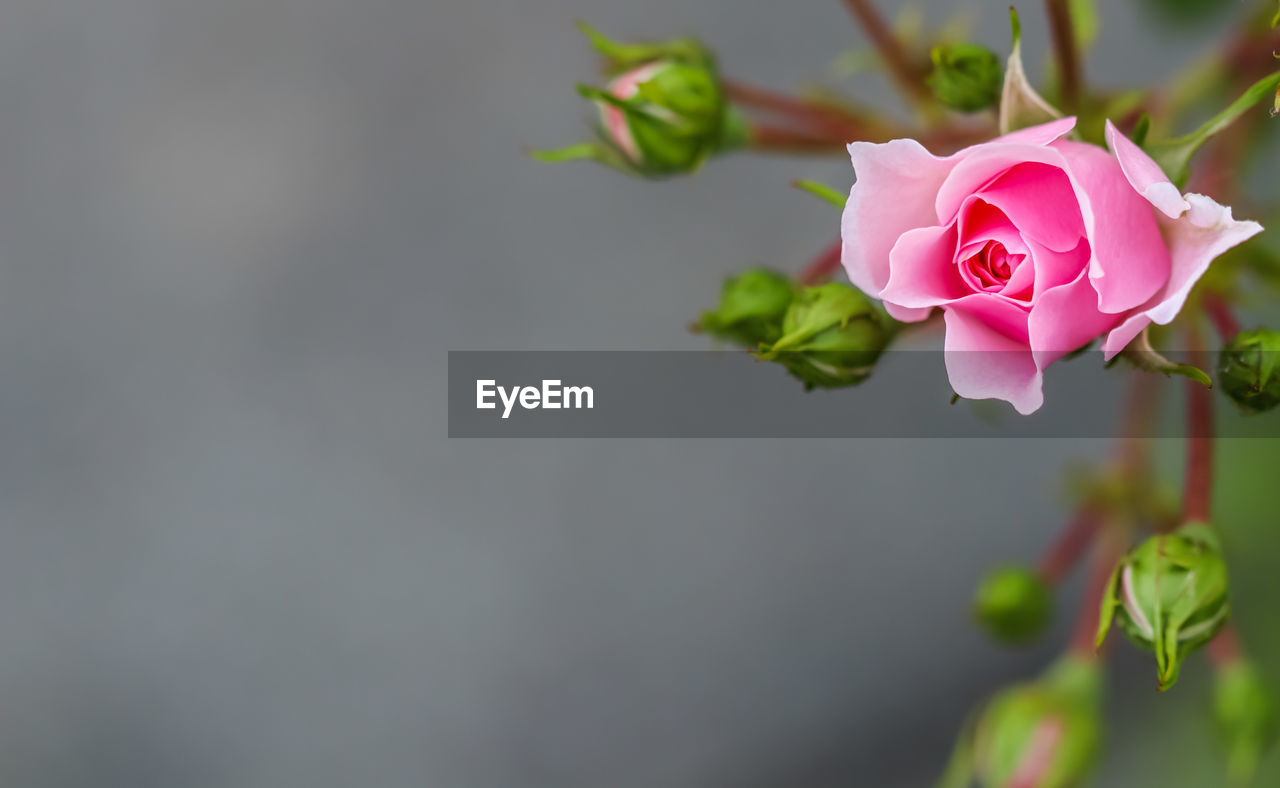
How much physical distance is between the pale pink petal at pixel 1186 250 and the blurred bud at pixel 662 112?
0.73ft

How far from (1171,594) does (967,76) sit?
7.7 inches

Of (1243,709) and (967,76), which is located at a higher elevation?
(967,76)

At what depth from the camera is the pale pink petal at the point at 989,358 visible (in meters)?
0.32

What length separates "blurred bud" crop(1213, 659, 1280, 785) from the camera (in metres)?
0.54

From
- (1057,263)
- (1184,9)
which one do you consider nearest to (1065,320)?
(1057,263)

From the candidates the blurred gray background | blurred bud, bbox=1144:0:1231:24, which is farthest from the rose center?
the blurred gray background

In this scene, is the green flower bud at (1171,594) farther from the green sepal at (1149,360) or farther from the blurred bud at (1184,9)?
the blurred bud at (1184,9)

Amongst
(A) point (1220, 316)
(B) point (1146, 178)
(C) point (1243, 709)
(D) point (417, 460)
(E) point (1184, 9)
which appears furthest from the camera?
(D) point (417, 460)

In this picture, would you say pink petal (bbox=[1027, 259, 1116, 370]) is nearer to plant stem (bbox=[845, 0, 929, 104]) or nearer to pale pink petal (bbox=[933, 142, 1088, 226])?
pale pink petal (bbox=[933, 142, 1088, 226])

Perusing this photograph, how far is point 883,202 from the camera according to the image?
13.0 inches

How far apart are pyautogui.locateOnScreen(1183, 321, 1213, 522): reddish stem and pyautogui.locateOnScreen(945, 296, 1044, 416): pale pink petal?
0.49 feet

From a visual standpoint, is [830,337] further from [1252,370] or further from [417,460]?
[417,460]

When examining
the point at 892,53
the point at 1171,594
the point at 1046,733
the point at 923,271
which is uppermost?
the point at 892,53

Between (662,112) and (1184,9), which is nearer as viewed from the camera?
(662,112)
